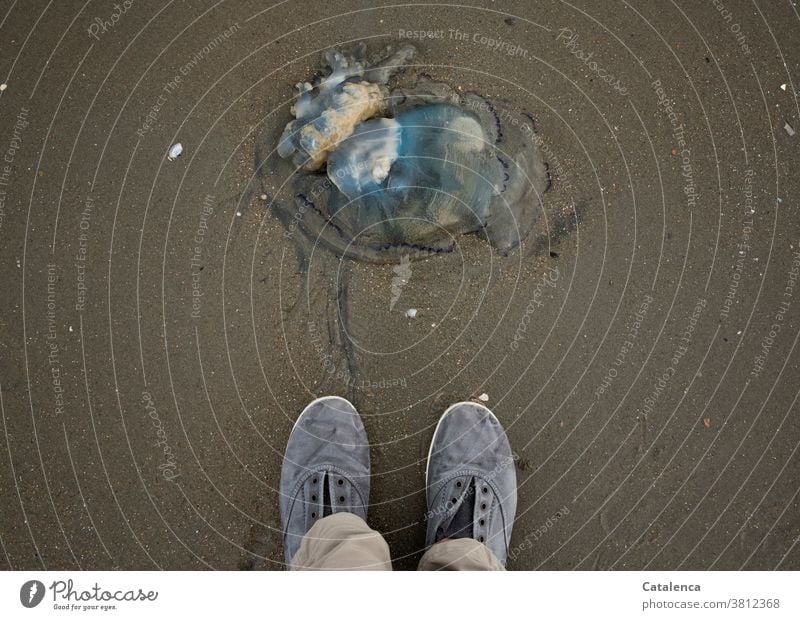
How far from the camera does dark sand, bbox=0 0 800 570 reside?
8.93 ft

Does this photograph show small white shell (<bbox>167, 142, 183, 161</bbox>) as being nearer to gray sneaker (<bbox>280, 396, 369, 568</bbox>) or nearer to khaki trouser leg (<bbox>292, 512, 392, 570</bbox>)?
gray sneaker (<bbox>280, 396, 369, 568</bbox>)

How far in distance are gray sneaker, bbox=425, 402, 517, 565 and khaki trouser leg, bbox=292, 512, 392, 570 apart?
30 centimetres

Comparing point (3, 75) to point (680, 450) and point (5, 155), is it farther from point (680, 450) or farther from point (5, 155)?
point (680, 450)

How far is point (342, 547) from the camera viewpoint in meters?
2.43

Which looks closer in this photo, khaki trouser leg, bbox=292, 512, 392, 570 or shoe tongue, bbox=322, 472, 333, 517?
khaki trouser leg, bbox=292, 512, 392, 570

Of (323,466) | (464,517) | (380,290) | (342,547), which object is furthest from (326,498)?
(380,290)

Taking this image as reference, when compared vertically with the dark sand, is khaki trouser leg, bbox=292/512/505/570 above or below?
below

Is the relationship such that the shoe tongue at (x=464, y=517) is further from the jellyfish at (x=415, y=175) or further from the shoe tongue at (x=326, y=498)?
the jellyfish at (x=415, y=175)

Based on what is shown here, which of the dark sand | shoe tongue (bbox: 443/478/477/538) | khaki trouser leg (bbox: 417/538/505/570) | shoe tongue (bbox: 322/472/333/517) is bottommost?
khaki trouser leg (bbox: 417/538/505/570)

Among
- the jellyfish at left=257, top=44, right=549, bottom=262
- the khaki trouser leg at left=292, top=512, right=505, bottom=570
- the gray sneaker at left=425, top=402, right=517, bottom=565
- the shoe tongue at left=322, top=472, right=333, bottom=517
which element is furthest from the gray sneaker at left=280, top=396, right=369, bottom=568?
the jellyfish at left=257, top=44, right=549, bottom=262

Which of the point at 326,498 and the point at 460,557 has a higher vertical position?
the point at 326,498

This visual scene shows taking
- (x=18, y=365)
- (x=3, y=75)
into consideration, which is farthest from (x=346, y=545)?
(x=3, y=75)

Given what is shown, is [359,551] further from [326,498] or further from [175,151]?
[175,151]

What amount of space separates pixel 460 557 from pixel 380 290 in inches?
40.4
